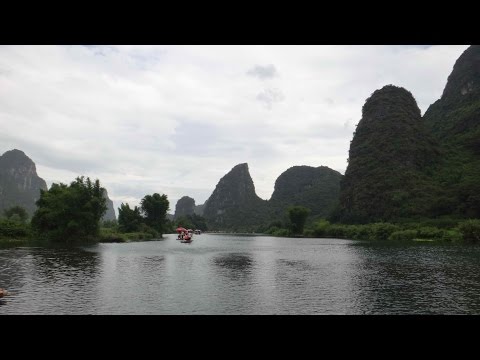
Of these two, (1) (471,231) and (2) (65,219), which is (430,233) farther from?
(2) (65,219)

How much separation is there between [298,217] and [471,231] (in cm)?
6813

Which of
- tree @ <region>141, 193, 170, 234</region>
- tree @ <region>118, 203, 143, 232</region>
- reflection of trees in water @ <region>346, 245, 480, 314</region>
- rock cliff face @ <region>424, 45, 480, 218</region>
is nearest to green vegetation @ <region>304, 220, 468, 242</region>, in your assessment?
rock cliff face @ <region>424, 45, 480, 218</region>

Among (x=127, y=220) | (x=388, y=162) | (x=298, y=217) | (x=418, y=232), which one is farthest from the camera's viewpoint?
(x=388, y=162)

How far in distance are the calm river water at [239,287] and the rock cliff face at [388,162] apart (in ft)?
252

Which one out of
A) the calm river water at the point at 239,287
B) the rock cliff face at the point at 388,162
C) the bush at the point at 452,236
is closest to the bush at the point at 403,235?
the bush at the point at 452,236

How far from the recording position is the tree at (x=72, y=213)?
6981 centimetres

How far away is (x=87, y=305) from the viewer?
1972cm

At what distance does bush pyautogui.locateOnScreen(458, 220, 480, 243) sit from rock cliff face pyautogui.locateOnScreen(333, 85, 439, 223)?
3478 centimetres

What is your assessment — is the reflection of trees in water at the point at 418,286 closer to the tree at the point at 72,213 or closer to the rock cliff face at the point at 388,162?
the tree at the point at 72,213

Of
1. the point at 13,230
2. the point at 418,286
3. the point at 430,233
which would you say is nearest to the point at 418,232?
the point at 430,233

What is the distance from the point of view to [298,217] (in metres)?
129
